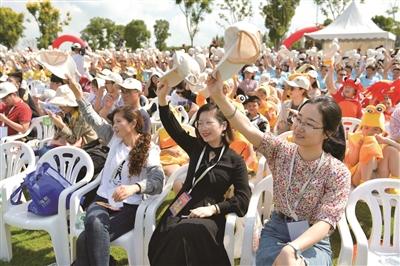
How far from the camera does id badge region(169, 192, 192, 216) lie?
247 centimetres

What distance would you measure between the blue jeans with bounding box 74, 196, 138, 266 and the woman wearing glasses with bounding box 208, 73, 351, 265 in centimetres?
95

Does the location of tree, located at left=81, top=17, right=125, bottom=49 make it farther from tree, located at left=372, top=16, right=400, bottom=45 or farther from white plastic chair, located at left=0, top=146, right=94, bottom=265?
white plastic chair, located at left=0, top=146, right=94, bottom=265

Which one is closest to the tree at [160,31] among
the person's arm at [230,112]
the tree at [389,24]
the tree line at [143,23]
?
the tree line at [143,23]

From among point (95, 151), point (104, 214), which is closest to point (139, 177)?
point (104, 214)

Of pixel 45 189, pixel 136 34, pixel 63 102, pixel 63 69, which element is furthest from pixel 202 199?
pixel 136 34

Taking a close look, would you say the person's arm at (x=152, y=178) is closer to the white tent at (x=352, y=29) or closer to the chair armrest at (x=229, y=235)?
the chair armrest at (x=229, y=235)

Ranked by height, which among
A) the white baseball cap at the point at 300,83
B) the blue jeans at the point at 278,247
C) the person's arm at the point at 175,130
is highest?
the white baseball cap at the point at 300,83

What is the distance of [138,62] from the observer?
41.2ft

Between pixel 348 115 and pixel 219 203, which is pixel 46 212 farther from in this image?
pixel 348 115

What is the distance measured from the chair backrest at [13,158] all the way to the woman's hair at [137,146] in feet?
3.59

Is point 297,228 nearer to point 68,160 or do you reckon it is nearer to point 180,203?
point 180,203

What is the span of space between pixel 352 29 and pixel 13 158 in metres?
19.8

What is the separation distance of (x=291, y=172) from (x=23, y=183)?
7.03ft

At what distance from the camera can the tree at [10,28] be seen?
41656 mm
